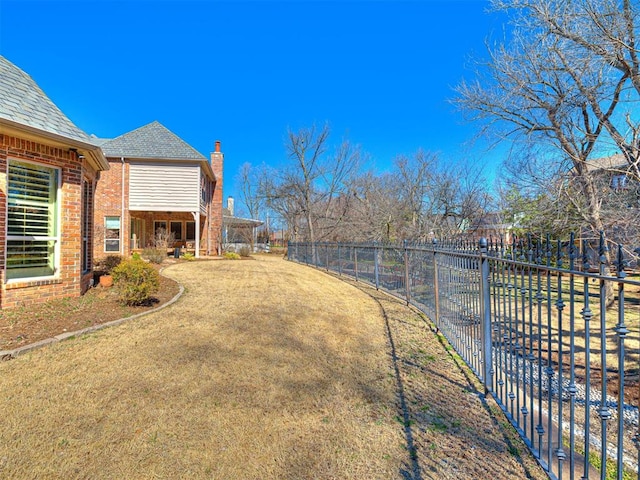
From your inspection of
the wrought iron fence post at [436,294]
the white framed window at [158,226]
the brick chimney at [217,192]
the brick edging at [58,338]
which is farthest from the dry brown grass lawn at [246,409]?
the brick chimney at [217,192]

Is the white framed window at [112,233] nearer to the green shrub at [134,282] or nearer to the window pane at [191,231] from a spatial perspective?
the window pane at [191,231]

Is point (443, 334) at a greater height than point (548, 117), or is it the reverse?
point (548, 117)

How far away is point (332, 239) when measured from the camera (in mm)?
25469

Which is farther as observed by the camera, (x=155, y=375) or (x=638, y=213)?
(x=638, y=213)

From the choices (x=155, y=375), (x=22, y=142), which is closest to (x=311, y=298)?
(x=155, y=375)

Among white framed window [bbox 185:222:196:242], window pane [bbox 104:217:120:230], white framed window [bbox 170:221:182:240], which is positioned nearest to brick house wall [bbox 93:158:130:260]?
window pane [bbox 104:217:120:230]

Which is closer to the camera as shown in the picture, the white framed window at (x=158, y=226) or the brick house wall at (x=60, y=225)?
the brick house wall at (x=60, y=225)

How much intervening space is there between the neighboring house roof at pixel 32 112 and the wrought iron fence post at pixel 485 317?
23.3 feet

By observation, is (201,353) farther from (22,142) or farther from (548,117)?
(548,117)

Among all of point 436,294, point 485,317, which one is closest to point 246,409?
point 485,317

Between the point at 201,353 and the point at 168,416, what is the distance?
1390 millimetres

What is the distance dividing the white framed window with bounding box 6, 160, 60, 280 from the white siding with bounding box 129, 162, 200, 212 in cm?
1066

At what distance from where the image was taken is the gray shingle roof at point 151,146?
17234mm

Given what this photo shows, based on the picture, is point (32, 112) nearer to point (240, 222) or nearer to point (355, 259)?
point (355, 259)
